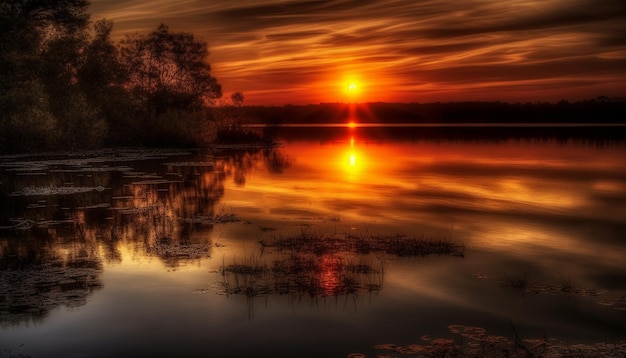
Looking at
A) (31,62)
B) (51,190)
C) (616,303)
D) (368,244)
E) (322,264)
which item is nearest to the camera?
(616,303)

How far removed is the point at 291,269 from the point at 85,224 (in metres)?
11.2

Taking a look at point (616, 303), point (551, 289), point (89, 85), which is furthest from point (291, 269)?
point (89, 85)

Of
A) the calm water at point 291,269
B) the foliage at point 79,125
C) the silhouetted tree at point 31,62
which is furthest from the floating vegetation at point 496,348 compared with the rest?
the foliage at point 79,125

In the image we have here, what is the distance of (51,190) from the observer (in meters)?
34.1

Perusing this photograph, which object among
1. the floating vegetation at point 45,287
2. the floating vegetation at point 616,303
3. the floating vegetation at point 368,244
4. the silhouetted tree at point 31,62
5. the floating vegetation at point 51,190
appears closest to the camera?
the floating vegetation at point 45,287

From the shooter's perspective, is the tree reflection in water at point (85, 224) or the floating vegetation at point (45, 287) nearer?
the floating vegetation at point (45, 287)

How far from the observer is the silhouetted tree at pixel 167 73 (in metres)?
82.7

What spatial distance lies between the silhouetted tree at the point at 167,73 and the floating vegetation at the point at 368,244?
6508 centimetres

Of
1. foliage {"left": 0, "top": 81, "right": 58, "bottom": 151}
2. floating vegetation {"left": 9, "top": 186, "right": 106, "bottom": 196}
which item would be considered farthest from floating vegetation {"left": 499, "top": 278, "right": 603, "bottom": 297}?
foliage {"left": 0, "top": 81, "right": 58, "bottom": 151}

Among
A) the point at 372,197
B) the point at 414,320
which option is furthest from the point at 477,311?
the point at 372,197

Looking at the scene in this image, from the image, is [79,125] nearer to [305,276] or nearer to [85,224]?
[85,224]

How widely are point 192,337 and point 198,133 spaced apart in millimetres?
72069

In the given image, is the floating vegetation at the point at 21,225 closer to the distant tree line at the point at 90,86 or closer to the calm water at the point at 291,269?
the calm water at the point at 291,269

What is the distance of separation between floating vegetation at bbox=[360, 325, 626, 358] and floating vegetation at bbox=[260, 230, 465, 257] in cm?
718
